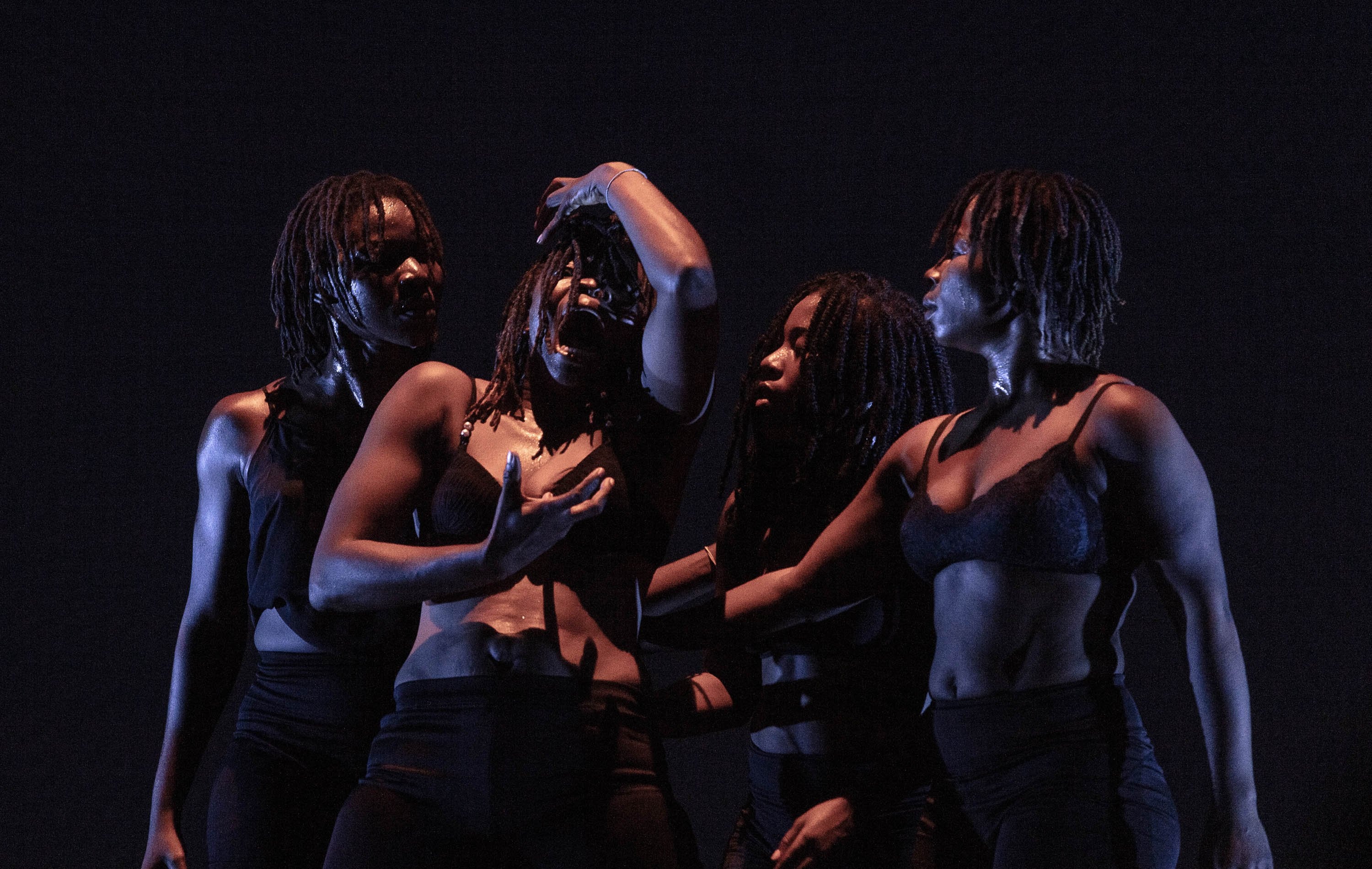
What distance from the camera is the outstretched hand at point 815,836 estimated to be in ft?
6.05

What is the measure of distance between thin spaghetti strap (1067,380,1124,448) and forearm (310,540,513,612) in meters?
0.77

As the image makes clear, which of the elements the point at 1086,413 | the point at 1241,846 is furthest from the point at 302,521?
the point at 1241,846

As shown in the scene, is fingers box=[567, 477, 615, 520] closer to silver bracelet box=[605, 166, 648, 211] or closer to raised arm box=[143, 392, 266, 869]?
silver bracelet box=[605, 166, 648, 211]

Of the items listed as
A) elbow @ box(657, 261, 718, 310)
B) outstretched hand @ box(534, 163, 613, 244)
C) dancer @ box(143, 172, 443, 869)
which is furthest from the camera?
dancer @ box(143, 172, 443, 869)

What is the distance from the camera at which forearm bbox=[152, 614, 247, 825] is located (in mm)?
2203

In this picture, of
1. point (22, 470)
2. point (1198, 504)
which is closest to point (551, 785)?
point (1198, 504)

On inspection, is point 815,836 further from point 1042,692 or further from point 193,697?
point 193,697

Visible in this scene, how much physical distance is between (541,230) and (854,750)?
98 centimetres

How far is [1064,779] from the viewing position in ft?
5.16

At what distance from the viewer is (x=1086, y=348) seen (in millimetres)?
1839

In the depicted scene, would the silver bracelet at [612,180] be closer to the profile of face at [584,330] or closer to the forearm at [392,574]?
the profile of face at [584,330]

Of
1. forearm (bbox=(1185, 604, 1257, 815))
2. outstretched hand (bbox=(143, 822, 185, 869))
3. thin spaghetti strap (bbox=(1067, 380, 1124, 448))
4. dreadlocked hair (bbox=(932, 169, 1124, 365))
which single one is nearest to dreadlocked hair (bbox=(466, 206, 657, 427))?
dreadlocked hair (bbox=(932, 169, 1124, 365))

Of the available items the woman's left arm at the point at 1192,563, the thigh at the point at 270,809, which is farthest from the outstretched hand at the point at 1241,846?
the thigh at the point at 270,809

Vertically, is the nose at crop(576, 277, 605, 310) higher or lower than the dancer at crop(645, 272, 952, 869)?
higher
